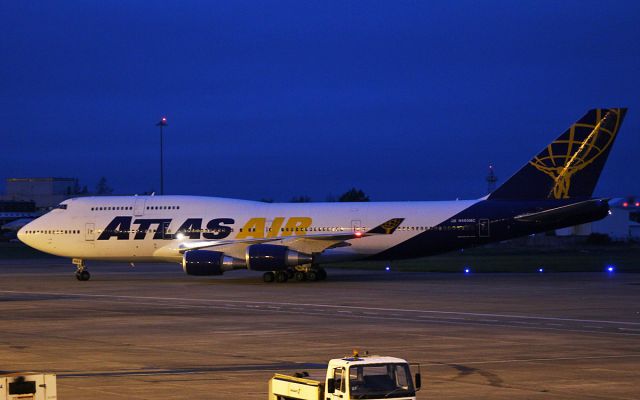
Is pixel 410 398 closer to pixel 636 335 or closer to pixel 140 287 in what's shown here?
pixel 636 335

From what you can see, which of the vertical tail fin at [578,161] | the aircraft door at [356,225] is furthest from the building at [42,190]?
the vertical tail fin at [578,161]

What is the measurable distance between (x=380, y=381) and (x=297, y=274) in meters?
32.9

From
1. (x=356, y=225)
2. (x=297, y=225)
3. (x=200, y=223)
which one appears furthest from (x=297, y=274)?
(x=200, y=223)

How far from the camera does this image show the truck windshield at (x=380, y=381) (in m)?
11.1

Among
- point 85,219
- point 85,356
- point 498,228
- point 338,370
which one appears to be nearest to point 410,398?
point 338,370

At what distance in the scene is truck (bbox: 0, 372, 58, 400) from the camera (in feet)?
32.3

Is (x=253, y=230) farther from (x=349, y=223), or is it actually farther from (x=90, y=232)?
(x=90, y=232)

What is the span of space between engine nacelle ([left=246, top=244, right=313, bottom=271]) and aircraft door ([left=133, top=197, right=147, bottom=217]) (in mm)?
6567

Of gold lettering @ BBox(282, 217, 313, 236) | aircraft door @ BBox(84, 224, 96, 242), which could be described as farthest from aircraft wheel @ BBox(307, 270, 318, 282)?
aircraft door @ BBox(84, 224, 96, 242)

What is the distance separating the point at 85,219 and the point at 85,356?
1086 inches

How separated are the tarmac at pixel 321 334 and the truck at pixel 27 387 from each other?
4777mm

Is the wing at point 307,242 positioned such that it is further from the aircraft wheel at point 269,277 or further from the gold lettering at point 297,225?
the aircraft wheel at point 269,277

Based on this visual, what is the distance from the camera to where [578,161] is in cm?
4322

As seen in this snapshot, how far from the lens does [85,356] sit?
19.7 m
